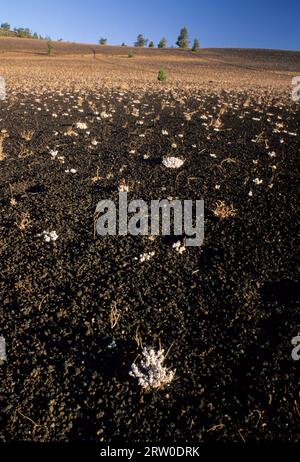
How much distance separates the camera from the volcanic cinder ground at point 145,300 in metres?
3.39

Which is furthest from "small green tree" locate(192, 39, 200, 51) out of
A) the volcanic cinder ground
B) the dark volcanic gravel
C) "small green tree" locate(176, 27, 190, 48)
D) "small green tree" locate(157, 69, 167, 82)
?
the dark volcanic gravel

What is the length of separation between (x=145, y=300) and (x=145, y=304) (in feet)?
0.26

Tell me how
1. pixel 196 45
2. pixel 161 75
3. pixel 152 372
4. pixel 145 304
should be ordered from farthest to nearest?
pixel 196 45 < pixel 161 75 < pixel 145 304 < pixel 152 372

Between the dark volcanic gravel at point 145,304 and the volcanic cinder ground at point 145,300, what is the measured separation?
2 centimetres

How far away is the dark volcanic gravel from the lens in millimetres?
3387

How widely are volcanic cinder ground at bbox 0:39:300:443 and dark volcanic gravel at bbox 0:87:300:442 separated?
0.06 ft

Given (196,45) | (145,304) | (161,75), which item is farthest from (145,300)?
(196,45)

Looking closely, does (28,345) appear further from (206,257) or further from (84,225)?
(206,257)

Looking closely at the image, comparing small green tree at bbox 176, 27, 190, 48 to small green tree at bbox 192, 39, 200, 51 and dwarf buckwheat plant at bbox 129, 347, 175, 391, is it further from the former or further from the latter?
dwarf buckwheat plant at bbox 129, 347, 175, 391

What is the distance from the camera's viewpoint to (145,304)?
184 inches

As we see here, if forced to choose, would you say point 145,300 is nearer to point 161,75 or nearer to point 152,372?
point 152,372

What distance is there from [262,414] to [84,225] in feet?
14.5

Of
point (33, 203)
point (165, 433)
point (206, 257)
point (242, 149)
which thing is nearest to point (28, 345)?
point (165, 433)

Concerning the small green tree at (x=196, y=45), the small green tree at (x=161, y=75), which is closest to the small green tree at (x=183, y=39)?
the small green tree at (x=196, y=45)
